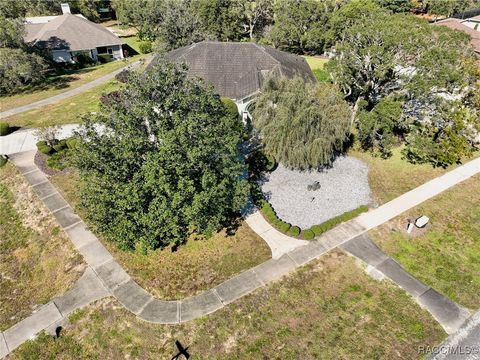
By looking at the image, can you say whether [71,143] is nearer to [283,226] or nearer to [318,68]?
[283,226]

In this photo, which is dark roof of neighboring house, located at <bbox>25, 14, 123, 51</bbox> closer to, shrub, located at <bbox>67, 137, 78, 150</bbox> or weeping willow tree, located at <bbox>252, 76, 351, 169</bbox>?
shrub, located at <bbox>67, 137, 78, 150</bbox>

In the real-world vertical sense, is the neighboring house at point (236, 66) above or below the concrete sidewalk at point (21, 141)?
above

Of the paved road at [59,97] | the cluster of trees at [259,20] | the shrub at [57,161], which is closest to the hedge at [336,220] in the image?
the shrub at [57,161]

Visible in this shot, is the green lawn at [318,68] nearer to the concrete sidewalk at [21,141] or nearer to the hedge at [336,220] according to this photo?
the hedge at [336,220]

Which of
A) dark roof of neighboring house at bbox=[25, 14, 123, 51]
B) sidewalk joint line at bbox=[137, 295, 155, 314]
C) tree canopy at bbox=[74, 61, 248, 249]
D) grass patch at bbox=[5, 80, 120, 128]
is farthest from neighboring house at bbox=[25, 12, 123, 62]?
sidewalk joint line at bbox=[137, 295, 155, 314]

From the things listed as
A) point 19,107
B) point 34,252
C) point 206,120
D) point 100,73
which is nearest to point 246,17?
point 100,73

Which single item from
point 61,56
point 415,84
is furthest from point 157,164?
point 61,56
